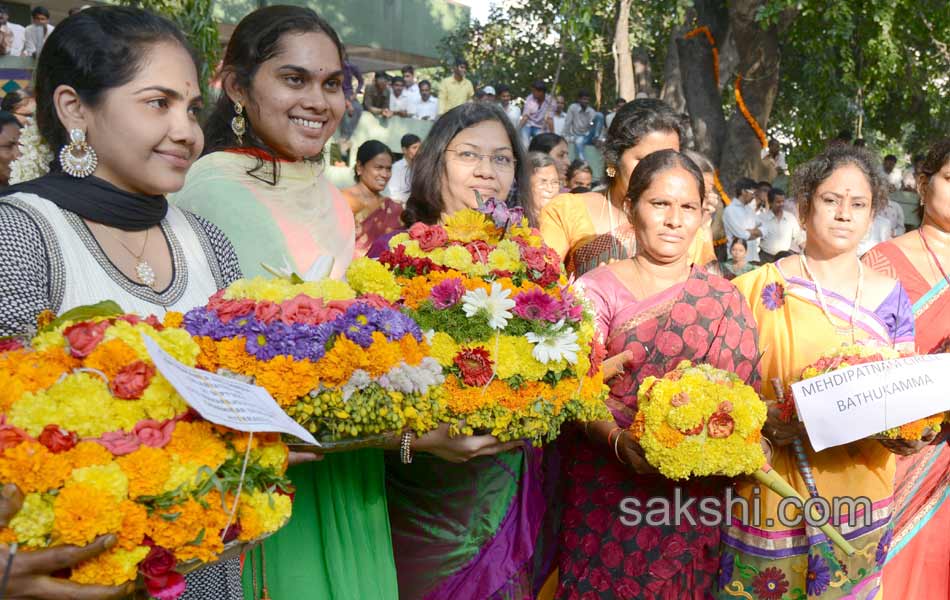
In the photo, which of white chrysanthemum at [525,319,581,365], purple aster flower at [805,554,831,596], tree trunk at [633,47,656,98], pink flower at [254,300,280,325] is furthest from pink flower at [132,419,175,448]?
tree trunk at [633,47,656,98]

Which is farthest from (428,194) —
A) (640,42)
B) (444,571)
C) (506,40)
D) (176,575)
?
(506,40)

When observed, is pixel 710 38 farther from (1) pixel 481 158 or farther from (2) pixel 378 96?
(1) pixel 481 158

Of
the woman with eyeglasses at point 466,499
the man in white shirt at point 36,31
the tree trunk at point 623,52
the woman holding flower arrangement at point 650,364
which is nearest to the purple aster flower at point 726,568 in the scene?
the woman holding flower arrangement at point 650,364

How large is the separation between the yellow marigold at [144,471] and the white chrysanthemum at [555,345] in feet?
3.54

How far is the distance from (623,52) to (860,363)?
1242 cm

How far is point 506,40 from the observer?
22734mm

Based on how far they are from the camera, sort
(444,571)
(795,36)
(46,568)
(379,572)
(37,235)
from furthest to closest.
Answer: (795,36) → (444,571) → (379,572) → (37,235) → (46,568)

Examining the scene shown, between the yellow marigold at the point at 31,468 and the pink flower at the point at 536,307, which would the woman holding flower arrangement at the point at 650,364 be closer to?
the pink flower at the point at 536,307

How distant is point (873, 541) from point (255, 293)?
9.20 ft

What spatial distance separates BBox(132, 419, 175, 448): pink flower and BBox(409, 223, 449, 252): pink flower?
3.80ft

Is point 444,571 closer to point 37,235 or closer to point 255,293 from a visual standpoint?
point 255,293

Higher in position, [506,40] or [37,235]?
[506,40]

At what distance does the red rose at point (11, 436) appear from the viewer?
1.66m

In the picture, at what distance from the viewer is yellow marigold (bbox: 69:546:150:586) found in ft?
5.61
